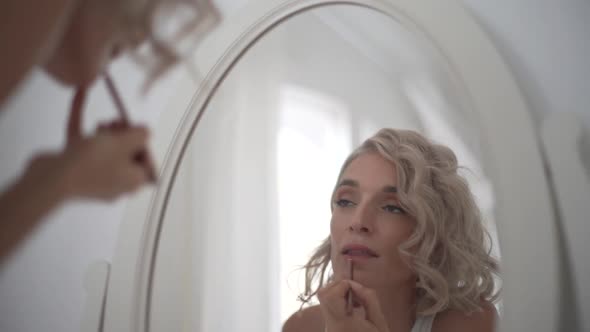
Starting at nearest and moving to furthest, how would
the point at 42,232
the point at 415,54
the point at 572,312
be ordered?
the point at 572,312
the point at 415,54
the point at 42,232

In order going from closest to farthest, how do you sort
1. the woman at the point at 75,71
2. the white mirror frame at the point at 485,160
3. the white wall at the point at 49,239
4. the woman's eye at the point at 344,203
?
1. the woman at the point at 75,71
2. the white mirror frame at the point at 485,160
3. the woman's eye at the point at 344,203
4. the white wall at the point at 49,239

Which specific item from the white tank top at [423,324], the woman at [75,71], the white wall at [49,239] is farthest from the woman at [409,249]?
the white wall at [49,239]

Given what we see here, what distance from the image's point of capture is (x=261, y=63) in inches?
26.5

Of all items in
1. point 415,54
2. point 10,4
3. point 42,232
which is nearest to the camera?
point 10,4

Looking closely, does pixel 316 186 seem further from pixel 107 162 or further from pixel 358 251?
pixel 107 162

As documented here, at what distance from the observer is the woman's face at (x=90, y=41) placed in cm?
30

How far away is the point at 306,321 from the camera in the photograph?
1.80ft

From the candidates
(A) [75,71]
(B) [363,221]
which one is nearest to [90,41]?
(A) [75,71]

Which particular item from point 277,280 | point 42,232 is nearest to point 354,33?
point 277,280

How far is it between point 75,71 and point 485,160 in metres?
0.36

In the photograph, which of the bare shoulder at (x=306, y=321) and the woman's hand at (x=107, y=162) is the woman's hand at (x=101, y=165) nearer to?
the woman's hand at (x=107, y=162)

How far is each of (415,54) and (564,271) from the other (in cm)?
26

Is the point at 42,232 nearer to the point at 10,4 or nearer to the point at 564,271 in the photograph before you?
the point at 10,4

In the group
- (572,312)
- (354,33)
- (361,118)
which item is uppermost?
(354,33)
